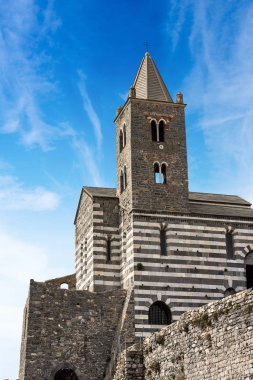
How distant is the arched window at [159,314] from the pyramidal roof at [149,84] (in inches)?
550

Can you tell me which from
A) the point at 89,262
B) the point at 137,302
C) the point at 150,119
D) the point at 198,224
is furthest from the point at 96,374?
the point at 150,119

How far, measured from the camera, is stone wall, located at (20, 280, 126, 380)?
35.8 metres

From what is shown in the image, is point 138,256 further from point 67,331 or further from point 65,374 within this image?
point 65,374

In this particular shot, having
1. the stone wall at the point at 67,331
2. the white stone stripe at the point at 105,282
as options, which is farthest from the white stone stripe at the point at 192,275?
the white stone stripe at the point at 105,282

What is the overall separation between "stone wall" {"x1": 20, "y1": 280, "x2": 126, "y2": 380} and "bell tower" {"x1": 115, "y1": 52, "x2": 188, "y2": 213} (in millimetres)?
6693

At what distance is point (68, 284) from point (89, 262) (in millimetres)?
5751

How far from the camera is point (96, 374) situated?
36.5 meters

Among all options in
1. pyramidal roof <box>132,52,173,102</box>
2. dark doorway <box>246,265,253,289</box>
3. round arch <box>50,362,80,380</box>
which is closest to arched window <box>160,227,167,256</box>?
dark doorway <box>246,265,253,289</box>

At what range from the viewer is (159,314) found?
38.8 metres

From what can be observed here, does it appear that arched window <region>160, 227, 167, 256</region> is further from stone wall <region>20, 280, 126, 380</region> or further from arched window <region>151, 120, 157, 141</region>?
arched window <region>151, 120, 157, 141</region>

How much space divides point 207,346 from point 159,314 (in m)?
16.7

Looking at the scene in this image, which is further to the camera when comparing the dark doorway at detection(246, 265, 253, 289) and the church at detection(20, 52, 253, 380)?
the dark doorway at detection(246, 265, 253, 289)

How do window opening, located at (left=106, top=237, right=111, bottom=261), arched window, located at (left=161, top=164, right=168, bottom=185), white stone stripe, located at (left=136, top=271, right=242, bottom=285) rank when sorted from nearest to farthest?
white stone stripe, located at (left=136, top=271, right=242, bottom=285) → window opening, located at (left=106, top=237, right=111, bottom=261) → arched window, located at (left=161, top=164, right=168, bottom=185)

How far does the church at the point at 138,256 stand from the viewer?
3666 cm
